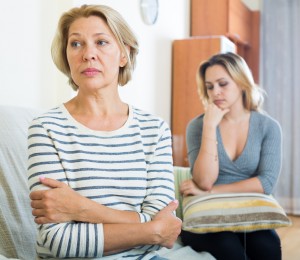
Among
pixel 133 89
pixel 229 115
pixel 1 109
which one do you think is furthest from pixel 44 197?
pixel 133 89

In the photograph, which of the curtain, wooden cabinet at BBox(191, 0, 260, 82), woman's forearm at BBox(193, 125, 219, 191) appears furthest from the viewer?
the curtain

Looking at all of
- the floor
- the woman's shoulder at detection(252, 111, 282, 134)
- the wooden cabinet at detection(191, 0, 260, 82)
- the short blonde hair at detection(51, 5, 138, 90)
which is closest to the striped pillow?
the woman's shoulder at detection(252, 111, 282, 134)

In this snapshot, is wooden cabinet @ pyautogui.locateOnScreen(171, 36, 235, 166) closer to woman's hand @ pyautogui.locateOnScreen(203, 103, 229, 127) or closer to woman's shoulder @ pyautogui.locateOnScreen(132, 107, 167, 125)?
woman's hand @ pyautogui.locateOnScreen(203, 103, 229, 127)

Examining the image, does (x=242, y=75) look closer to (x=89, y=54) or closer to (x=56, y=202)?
(x=89, y=54)

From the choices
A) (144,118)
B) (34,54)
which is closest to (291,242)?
(34,54)

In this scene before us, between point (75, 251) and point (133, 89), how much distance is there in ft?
7.71

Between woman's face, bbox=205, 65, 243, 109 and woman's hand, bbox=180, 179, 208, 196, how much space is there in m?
0.38

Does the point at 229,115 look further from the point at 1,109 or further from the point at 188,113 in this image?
the point at 188,113

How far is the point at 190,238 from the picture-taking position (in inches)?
70.5

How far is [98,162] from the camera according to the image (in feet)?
3.76

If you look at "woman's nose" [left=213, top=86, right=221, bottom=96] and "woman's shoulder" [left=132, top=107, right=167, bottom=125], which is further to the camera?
"woman's nose" [left=213, top=86, right=221, bottom=96]

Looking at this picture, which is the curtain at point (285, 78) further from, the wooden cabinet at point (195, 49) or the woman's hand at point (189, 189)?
the woman's hand at point (189, 189)

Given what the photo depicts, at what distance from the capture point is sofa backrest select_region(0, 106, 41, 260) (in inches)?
54.6

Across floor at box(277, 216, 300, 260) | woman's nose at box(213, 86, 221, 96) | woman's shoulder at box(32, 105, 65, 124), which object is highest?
woman's nose at box(213, 86, 221, 96)
